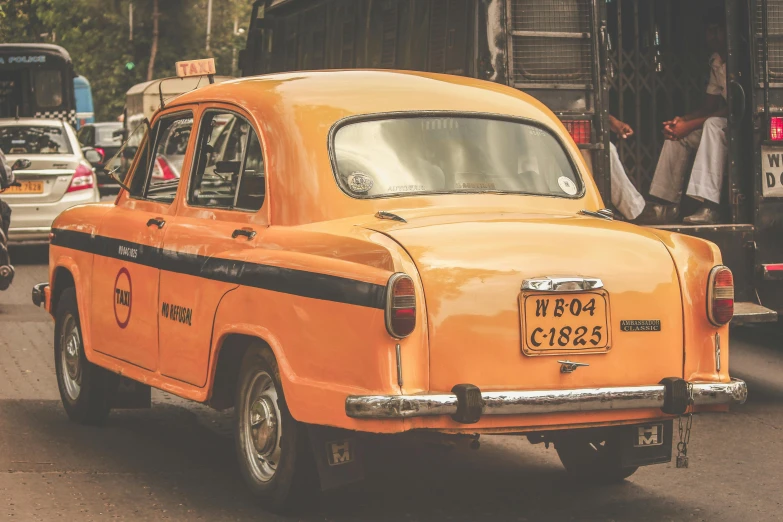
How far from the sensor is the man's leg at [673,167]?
36.7 ft

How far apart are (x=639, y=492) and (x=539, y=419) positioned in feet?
4.51

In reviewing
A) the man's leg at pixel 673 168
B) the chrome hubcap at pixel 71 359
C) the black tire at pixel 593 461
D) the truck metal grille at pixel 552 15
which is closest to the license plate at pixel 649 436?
the black tire at pixel 593 461

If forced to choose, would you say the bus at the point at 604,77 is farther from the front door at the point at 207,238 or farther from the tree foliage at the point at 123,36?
the tree foliage at the point at 123,36

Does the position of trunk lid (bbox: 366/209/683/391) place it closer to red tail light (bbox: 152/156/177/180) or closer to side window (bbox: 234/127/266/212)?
side window (bbox: 234/127/266/212)

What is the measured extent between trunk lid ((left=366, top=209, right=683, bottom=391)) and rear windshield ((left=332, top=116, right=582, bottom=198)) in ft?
1.48

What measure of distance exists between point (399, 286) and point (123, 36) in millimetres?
61394

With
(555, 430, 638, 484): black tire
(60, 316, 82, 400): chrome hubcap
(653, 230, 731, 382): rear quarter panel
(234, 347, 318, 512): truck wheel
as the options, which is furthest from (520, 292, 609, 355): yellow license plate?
(60, 316, 82, 400): chrome hubcap

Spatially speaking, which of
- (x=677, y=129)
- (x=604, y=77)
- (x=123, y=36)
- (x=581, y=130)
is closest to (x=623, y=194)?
(x=581, y=130)

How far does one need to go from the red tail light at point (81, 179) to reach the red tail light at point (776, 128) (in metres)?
11.2

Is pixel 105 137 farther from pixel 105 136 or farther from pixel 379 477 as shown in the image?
pixel 379 477

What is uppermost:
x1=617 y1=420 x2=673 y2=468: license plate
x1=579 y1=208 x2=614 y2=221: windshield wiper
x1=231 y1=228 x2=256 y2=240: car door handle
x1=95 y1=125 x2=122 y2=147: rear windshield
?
x1=95 y1=125 x2=122 y2=147: rear windshield

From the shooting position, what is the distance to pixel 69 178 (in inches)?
752

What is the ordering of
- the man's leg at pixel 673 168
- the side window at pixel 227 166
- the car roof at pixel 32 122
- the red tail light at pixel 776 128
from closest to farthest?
the side window at pixel 227 166 < the red tail light at pixel 776 128 < the man's leg at pixel 673 168 < the car roof at pixel 32 122

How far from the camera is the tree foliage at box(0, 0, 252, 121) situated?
64.2m
